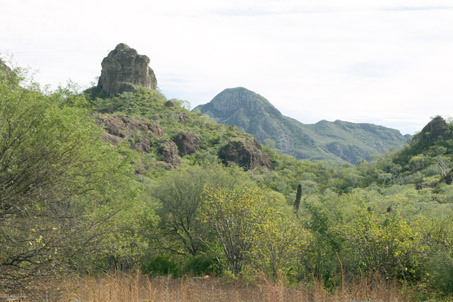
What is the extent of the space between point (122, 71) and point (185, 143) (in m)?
56.1

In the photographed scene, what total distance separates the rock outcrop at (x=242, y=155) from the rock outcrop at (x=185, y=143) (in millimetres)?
8319

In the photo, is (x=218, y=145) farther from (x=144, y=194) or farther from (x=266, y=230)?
(x=266, y=230)

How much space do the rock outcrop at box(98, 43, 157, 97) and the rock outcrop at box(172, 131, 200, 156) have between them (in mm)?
42381

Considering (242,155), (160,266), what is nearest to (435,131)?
(242,155)

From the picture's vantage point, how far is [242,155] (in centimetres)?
10419

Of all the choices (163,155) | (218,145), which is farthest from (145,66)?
(163,155)

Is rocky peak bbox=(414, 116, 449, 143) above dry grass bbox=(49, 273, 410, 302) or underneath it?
above

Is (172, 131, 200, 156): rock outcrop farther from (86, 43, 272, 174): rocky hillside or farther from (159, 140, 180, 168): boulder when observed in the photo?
(159, 140, 180, 168): boulder

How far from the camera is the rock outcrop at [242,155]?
102688mm

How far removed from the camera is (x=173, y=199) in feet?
87.8

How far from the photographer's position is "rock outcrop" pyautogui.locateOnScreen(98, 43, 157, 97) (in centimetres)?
13938

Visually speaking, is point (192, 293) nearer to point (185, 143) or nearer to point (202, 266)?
point (202, 266)

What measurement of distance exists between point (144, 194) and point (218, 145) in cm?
8751

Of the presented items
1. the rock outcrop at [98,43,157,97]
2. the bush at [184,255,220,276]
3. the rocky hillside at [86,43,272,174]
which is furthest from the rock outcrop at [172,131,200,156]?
the bush at [184,255,220,276]
